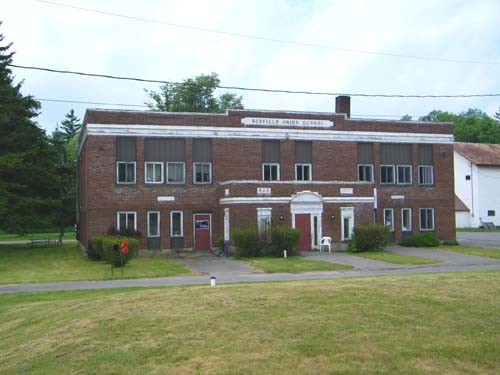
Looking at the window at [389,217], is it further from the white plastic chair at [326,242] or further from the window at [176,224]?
the window at [176,224]

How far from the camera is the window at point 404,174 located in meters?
40.5

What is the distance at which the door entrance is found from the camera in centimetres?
3603

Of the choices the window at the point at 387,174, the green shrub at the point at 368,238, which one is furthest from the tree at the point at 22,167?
the window at the point at 387,174

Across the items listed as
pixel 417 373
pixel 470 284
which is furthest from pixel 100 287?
pixel 417 373

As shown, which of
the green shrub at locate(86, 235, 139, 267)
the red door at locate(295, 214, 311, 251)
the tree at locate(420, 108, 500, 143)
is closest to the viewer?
the green shrub at locate(86, 235, 139, 267)

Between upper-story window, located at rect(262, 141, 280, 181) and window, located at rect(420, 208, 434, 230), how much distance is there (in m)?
11.0

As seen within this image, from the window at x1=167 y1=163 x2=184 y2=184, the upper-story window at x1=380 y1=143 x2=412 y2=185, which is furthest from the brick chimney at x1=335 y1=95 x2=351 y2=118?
the window at x1=167 y1=163 x2=184 y2=184

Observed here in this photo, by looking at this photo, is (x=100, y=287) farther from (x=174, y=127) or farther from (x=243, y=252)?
→ (x=174, y=127)

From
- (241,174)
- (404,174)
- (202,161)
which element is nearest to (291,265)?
(241,174)

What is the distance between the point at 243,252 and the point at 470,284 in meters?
19.5

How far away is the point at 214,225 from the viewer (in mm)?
36281

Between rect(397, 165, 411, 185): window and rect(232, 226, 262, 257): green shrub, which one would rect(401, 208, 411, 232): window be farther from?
rect(232, 226, 262, 257): green shrub

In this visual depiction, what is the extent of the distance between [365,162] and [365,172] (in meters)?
0.67

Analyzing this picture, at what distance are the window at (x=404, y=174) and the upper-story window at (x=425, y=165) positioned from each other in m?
0.82
